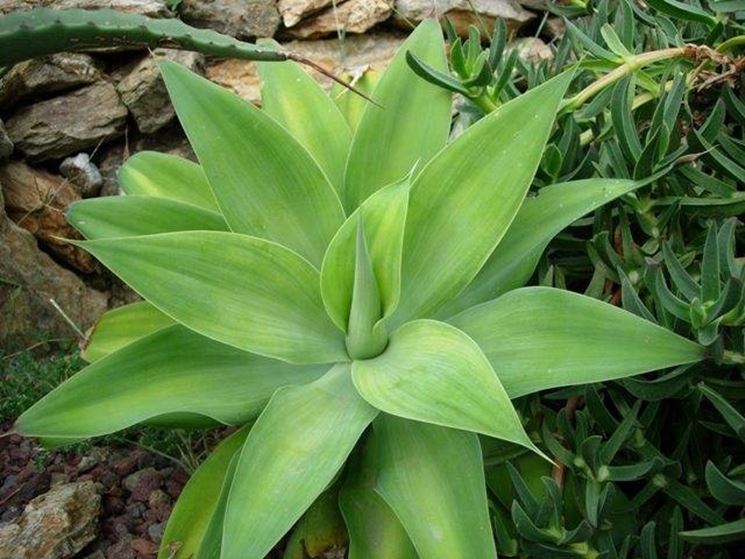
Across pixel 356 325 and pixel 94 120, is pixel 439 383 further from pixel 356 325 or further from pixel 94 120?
pixel 94 120

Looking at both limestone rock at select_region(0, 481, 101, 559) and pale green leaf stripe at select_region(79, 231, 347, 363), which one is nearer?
pale green leaf stripe at select_region(79, 231, 347, 363)

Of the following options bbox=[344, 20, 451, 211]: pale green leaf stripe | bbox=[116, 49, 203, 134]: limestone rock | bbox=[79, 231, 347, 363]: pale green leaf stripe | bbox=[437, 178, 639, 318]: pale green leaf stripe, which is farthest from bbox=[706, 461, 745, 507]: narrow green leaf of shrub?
bbox=[116, 49, 203, 134]: limestone rock

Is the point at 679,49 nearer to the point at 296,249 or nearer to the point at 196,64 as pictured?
the point at 296,249

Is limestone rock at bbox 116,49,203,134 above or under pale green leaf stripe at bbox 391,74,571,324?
under

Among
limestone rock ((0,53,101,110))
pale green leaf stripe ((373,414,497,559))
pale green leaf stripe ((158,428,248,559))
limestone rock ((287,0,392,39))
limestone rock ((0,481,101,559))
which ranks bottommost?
limestone rock ((0,481,101,559))

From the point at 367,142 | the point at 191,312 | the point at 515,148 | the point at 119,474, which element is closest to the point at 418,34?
the point at 367,142

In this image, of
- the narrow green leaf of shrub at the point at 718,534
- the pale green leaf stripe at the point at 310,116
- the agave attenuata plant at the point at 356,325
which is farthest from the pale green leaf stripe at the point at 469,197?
the narrow green leaf of shrub at the point at 718,534

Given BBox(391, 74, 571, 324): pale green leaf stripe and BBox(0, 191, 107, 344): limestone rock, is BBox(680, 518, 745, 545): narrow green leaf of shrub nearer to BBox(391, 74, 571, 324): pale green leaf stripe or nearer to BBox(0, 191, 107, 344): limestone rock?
BBox(391, 74, 571, 324): pale green leaf stripe
